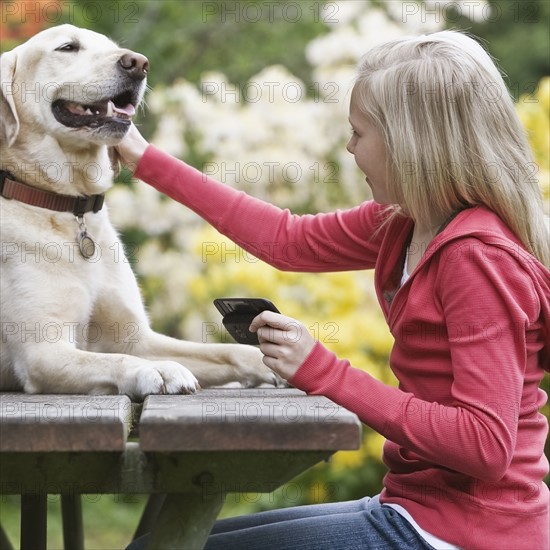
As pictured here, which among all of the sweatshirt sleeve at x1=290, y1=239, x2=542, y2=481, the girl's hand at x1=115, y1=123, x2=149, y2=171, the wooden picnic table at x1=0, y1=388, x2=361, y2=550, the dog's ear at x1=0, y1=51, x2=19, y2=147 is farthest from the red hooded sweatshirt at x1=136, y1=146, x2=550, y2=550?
the dog's ear at x1=0, y1=51, x2=19, y2=147

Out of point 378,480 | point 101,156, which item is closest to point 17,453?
point 101,156

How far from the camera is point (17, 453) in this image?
127 cm

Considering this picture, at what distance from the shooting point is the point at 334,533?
5.40 ft

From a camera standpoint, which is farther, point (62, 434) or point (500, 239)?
point (500, 239)

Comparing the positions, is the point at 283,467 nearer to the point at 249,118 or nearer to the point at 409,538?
the point at 409,538

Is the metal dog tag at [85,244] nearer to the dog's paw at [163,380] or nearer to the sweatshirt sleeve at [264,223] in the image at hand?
the sweatshirt sleeve at [264,223]

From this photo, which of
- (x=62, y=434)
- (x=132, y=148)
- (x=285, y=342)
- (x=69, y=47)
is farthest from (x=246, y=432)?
(x=69, y=47)

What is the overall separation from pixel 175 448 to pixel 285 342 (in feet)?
1.55

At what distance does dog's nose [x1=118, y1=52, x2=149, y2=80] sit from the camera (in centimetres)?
255

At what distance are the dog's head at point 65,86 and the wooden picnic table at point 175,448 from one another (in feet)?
3.74

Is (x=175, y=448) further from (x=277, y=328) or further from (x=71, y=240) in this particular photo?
(x=71, y=240)

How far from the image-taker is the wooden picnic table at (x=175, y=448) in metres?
1.22

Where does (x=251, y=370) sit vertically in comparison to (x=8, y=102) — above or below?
below

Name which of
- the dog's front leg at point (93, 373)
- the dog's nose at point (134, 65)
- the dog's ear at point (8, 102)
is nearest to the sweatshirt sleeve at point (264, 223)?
the dog's nose at point (134, 65)
